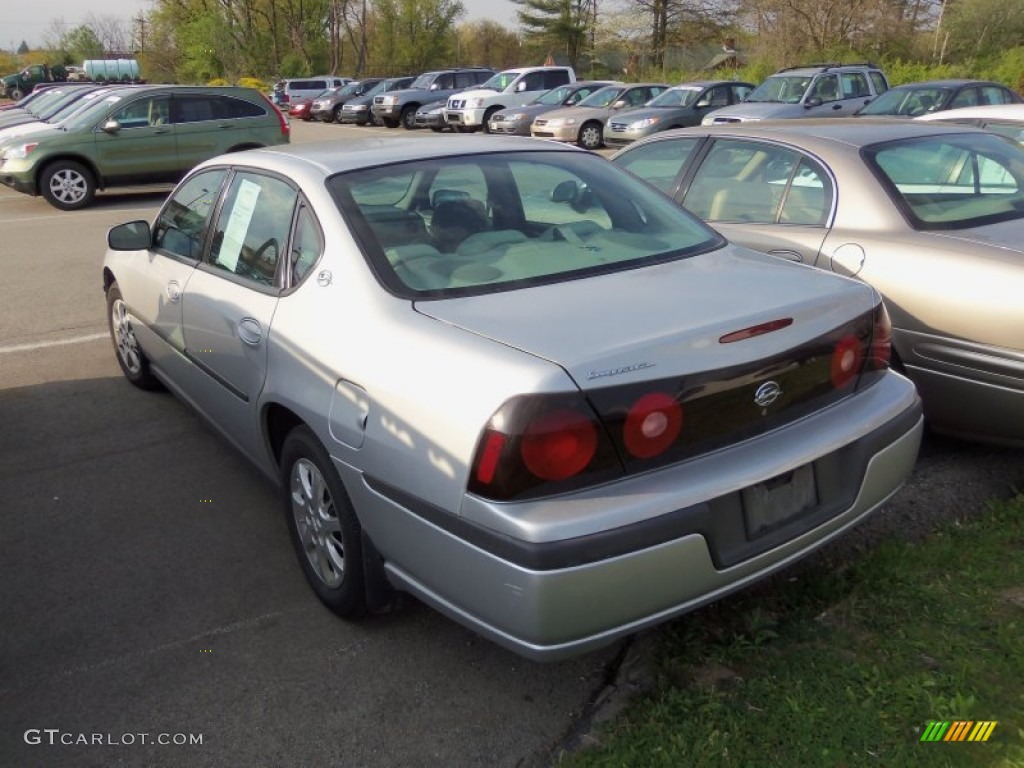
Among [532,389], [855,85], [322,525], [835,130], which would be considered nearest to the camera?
[532,389]

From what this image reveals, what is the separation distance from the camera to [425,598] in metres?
2.62

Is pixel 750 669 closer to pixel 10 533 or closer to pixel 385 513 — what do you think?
pixel 385 513

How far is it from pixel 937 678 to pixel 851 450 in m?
0.69

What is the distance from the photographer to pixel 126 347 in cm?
546

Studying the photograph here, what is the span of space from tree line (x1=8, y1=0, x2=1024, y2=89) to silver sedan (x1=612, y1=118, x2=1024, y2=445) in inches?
1028

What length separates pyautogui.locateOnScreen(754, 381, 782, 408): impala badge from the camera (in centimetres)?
259

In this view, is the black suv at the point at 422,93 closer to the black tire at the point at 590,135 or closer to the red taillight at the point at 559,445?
the black tire at the point at 590,135

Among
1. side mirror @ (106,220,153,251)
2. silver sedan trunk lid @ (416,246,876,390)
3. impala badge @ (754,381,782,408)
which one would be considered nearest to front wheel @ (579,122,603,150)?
side mirror @ (106,220,153,251)

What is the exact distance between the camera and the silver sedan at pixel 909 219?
3730mm

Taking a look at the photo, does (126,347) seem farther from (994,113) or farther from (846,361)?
(994,113)

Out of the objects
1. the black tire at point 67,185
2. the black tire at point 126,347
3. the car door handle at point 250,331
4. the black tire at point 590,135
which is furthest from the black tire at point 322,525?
the black tire at point 590,135

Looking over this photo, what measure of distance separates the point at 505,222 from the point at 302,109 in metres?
37.0

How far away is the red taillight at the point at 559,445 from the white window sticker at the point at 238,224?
6.50ft

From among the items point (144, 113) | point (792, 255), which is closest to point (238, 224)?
point (792, 255)
